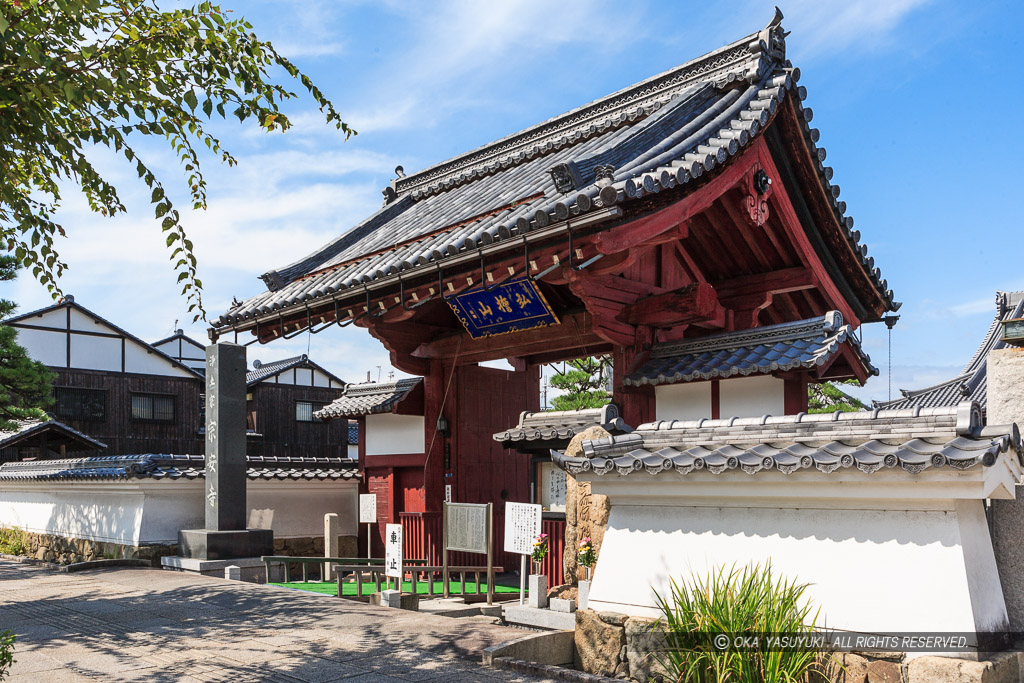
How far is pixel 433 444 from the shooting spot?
13.4 m

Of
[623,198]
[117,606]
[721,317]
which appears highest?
[623,198]

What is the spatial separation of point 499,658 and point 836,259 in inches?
316

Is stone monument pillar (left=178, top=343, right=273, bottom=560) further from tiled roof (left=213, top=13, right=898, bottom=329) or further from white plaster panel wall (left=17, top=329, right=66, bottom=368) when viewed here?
white plaster panel wall (left=17, top=329, right=66, bottom=368)

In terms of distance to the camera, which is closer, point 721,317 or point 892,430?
point 892,430

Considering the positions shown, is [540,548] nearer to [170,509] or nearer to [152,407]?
[170,509]

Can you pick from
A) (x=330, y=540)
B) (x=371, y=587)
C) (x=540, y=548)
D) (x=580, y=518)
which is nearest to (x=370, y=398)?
(x=330, y=540)

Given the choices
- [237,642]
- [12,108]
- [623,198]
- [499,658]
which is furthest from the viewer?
[623,198]

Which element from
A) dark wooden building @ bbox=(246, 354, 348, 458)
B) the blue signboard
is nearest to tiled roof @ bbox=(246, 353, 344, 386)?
dark wooden building @ bbox=(246, 354, 348, 458)

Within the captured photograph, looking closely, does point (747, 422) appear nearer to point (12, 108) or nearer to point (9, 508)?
point (12, 108)

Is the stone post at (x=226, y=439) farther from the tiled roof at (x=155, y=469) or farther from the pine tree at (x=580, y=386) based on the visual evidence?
the pine tree at (x=580, y=386)

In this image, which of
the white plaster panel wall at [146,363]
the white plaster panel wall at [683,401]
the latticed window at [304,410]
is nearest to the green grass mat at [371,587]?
the white plaster panel wall at [683,401]

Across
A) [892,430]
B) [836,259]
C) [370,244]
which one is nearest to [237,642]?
[892,430]

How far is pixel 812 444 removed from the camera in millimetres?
5766

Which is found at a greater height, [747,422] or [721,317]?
[721,317]
